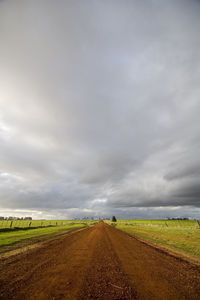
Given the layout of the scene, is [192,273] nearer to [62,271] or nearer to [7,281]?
[62,271]

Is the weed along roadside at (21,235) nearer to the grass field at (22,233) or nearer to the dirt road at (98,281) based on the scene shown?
the grass field at (22,233)

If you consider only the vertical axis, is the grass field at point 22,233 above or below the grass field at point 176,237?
above

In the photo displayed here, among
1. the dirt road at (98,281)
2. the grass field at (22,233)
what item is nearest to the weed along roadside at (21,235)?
the grass field at (22,233)

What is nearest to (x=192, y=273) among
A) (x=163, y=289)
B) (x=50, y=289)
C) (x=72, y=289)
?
(x=163, y=289)

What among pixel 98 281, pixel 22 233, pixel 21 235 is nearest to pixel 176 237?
pixel 98 281

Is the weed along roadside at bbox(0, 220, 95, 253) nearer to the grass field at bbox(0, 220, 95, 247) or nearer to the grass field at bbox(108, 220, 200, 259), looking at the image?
the grass field at bbox(0, 220, 95, 247)

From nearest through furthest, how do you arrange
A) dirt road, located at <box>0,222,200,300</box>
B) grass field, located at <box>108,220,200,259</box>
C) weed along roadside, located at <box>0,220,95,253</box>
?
dirt road, located at <box>0,222,200,300</box> < grass field, located at <box>108,220,200,259</box> < weed along roadside, located at <box>0,220,95,253</box>

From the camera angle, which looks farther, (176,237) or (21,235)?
(21,235)

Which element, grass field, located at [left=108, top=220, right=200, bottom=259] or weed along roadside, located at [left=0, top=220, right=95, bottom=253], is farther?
weed along roadside, located at [left=0, top=220, right=95, bottom=253]

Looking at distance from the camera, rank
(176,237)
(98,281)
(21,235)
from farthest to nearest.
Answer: (21,235) → (176,237) → (98,281)

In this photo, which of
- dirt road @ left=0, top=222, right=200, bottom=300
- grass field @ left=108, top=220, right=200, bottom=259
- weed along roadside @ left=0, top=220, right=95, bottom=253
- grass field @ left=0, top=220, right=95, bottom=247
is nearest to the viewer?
dirt road @ left=0, top=222, right=200, bottom=300

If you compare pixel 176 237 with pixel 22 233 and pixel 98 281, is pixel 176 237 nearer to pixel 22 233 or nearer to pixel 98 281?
pixel 98 281

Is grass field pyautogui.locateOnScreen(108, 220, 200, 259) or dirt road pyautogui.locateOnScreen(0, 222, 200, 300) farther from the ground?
dirt road pyautogui.locateOnScreen(0, 222, 200, 300)

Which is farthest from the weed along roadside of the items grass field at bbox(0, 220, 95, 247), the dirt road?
the dirt road
